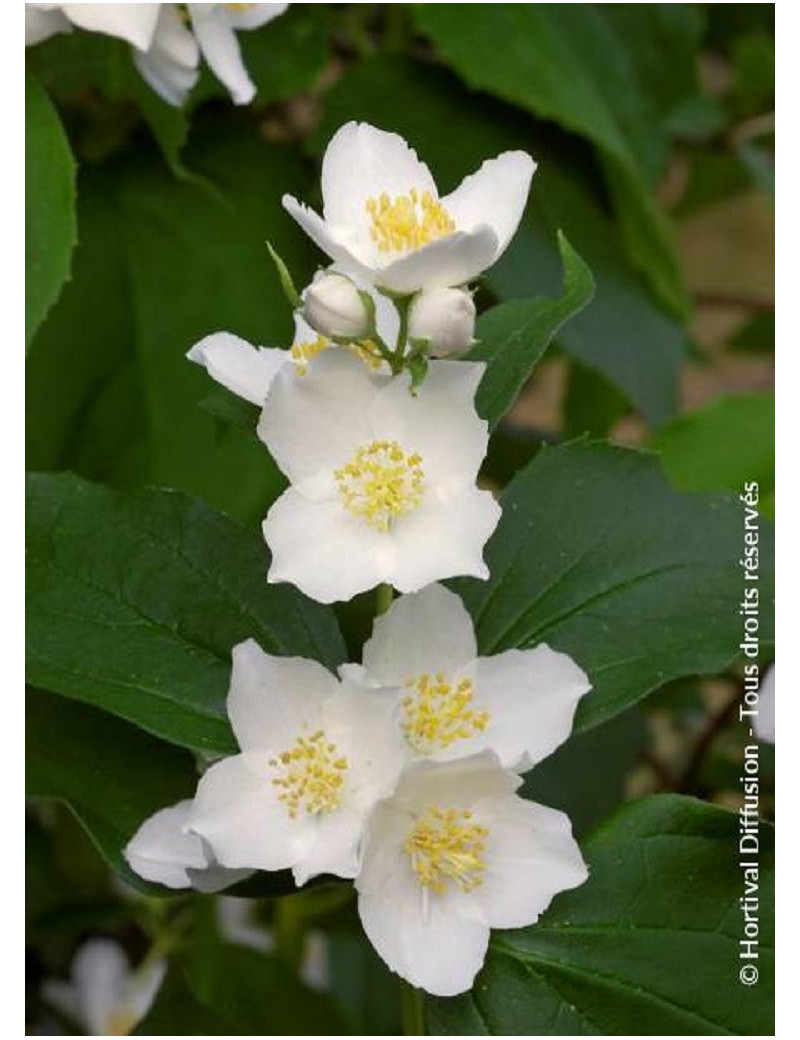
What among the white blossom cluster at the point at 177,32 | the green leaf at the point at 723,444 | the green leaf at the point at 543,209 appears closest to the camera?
the white blossom cluster at the point at 177,32

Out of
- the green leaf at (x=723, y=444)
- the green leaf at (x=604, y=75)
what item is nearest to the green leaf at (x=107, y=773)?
the green leaf at (x=723, y=444)

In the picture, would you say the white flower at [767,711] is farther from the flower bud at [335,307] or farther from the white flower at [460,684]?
the flower bud at [335,307]

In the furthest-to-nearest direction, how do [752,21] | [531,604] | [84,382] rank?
1. [752,21]
2. [84,382]
3. [531,604]

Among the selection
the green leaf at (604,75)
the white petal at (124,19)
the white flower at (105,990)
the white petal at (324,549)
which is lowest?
the white flower at (105,990)

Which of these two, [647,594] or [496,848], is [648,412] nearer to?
[647,594]

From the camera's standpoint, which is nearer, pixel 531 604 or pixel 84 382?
pixel 531 604

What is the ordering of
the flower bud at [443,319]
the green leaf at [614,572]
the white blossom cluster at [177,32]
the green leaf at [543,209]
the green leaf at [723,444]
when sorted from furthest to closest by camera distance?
1. the green leaf at [543,209]
2. the green leaf at [723,444]
3. the white blossom cluster at [177,32]
4. the green leaf at [614,572]
5. the flower bud at [443,319]

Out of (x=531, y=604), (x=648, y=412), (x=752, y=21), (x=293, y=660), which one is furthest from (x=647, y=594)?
(x=752, y=21)
